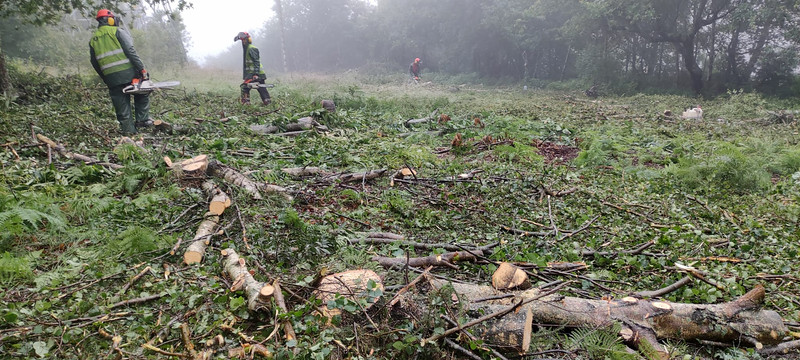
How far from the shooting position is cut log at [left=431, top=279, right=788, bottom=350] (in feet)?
7.73

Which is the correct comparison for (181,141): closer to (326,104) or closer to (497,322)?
(326,104)

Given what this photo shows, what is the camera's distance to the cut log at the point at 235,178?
416 cm

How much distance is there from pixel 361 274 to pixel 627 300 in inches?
70.6

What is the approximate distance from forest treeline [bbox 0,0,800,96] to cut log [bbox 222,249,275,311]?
31.1 feet

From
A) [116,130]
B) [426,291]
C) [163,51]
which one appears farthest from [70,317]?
[163,51]

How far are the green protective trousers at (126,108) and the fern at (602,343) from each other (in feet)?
25.8

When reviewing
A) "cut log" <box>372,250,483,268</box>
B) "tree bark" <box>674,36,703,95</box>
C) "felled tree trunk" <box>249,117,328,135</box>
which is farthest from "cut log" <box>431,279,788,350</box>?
"tree bark" <box>674,36,703,95</box>

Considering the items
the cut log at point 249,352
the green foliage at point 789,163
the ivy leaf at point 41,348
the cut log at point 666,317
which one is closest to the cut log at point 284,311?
the cut log at point 249,352

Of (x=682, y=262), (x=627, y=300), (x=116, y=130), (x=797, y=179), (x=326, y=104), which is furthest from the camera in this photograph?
(x=326, y=104)

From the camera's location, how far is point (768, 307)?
9.04ft

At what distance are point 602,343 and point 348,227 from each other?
8.13 feet

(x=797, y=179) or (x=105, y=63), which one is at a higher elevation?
(x=105, y=63)

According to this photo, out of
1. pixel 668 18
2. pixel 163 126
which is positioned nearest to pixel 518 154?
pixel 163 126

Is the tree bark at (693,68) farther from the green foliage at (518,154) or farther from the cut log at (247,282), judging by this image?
the cut log at (247,282)
